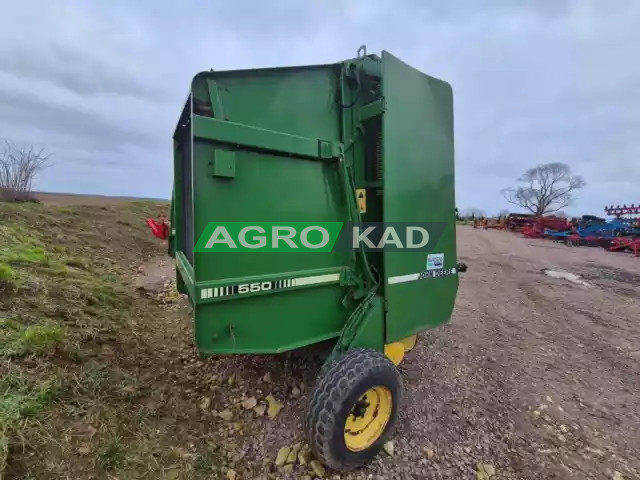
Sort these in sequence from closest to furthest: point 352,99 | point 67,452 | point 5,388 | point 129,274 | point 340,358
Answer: point 67,452 → point 5,388 → point 340,358 → point 352,99 → point 129,274

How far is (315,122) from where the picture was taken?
2438mm

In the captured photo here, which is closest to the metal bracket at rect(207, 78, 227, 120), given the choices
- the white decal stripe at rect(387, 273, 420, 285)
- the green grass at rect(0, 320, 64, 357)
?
the white decal stripe at rect(387, 273, 420, 285)

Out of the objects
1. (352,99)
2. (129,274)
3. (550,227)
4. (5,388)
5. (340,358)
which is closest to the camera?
(5,388)

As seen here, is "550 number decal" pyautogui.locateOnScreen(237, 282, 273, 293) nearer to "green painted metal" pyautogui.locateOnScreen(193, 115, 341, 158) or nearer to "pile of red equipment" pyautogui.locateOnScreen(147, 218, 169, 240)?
"green painted metal" pyautogui.locateOnScreen(193, 115, 341, 158)

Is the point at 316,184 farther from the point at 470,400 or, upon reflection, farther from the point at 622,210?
the point at 622,210

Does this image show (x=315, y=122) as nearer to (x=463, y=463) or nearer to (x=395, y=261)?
(x=395, y=261)

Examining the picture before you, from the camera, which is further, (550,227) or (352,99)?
(550,227)

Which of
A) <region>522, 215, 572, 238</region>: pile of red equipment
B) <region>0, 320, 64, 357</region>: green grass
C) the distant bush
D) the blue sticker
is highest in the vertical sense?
the distant bush

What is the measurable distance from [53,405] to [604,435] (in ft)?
13.3

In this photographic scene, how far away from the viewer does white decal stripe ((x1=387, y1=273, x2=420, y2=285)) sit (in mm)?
2640

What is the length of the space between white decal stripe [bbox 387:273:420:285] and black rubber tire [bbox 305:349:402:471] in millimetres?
586

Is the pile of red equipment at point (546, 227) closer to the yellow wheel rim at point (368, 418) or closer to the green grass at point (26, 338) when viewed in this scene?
the yellow wheel rim at point (368, 418)

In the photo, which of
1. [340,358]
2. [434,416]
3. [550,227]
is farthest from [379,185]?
[550,227]

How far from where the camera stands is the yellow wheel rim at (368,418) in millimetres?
2303
